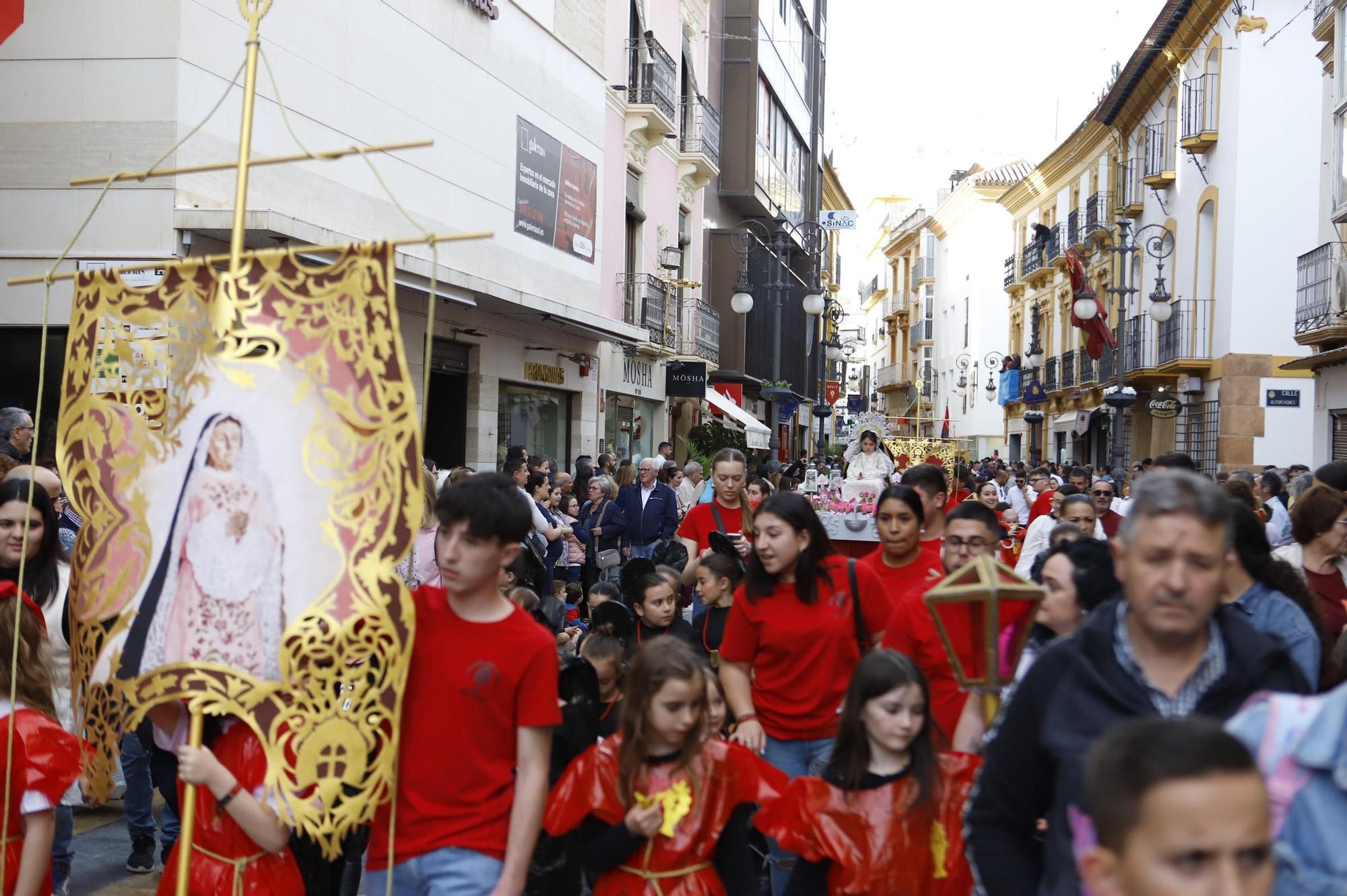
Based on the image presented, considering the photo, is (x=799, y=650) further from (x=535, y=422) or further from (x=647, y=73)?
(x=647, y=73)

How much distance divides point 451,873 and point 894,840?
4.43 feet

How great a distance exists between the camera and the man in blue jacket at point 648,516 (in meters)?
12.7

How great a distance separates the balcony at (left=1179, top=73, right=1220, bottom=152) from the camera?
1145 inches

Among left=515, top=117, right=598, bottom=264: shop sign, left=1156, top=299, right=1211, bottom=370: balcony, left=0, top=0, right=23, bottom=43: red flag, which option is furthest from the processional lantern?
left=1156, top=299, right=1211, bottom=370: balcony

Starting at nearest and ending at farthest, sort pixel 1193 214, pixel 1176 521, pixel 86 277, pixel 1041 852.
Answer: pixel 1176 521
pixel 1041 852
pixel 86 277
pixel 1193 214

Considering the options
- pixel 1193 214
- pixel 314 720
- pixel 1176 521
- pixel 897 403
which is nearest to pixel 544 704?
pixel 314 720

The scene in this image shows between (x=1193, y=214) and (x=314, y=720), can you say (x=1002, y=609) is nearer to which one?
(x=314, y=720)

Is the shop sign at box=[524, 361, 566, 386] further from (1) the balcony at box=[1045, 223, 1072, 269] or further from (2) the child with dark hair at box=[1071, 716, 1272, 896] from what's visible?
(1) the balcony at box=[1045, 223, 1072, 269]

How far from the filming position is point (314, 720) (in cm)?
342

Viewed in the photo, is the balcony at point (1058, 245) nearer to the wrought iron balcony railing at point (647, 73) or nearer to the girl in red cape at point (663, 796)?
the wrought iron balcony railing at point (647, 73)

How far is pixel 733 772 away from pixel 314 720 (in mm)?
1353

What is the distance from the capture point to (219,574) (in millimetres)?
3557

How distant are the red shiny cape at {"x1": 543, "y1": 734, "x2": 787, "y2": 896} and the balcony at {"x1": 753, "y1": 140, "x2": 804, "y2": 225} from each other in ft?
95.3

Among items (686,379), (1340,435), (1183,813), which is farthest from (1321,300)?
(1183,813)
